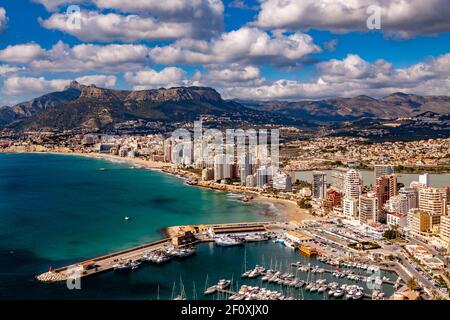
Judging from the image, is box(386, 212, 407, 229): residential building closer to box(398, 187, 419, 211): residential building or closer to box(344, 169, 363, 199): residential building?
box(398, 187, 419, 211): residential building

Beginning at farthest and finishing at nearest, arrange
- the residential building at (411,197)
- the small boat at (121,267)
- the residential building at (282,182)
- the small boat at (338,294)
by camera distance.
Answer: the residential building at (282,182)
the residential building at (411,197)
the small boat at (121,267)
the small boat at (338,294)

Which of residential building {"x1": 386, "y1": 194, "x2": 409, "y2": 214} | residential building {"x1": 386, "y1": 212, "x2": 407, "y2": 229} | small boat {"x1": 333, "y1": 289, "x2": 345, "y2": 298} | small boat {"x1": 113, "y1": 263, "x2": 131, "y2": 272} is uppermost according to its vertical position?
residential building {"x1": 386, "y1": 194, "x2": 409, "y2": 214}

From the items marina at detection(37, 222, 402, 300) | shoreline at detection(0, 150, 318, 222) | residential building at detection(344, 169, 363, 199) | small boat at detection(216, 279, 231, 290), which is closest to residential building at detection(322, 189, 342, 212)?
residential building at detection(344, 169, 363, 199)

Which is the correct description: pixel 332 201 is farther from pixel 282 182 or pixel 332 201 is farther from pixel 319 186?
pixel 282 182

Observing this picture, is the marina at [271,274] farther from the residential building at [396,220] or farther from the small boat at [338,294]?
the residential building at [396,220]

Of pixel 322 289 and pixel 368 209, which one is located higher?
pixel 368 209

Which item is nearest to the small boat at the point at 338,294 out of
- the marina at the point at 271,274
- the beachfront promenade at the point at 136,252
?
the marina at the point at 271,274

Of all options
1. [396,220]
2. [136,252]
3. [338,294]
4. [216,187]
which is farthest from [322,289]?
[216,187]
